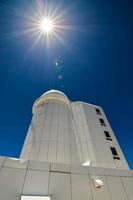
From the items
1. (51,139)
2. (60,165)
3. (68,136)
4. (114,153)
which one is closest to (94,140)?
(114,153)

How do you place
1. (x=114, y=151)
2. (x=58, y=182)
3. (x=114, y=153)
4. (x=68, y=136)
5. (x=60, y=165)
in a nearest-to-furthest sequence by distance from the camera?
(x=58, y=182)
(x=60, y=165)
(x=68, y=136)
(x=114, y=153)
(x=114, y=151)

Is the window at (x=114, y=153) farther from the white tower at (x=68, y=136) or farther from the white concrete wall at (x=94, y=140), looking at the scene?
the white concrete wall at (x=94, y=140)

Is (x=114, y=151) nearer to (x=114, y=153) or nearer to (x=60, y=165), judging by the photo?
(x=114, y=153)

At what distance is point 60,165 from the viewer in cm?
438

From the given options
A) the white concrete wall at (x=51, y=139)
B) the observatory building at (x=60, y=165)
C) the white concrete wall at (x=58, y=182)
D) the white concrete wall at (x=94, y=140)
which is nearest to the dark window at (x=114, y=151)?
the observatory building at (x=60, y=165)

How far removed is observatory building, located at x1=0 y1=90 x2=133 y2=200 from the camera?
3697mm

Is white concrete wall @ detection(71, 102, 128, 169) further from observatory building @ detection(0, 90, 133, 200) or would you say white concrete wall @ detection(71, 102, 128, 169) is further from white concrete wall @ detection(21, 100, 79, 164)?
white concrete wall @ detection(21, 100, 79, 164)

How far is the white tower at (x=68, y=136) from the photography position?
6.12 metres

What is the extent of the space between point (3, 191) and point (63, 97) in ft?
23.8

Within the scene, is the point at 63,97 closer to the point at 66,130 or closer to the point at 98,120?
the point at 66,130

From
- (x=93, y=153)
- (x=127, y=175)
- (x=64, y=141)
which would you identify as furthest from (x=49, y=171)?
(x=93, y=153)

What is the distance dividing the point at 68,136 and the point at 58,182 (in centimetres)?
316

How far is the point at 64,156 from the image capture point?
19.4ft

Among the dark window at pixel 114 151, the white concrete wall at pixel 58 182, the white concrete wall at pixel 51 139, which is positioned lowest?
the white concrete wall at pixel 58 182
